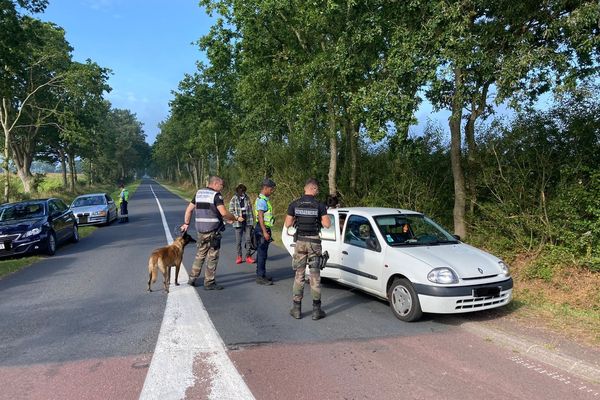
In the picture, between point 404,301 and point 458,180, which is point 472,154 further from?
point 404,301

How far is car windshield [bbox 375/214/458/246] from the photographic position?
21.2 feet

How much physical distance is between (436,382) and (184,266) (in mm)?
6672

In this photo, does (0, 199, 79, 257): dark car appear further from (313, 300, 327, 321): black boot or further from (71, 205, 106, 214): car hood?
(313, 300, 327, 321): black boot

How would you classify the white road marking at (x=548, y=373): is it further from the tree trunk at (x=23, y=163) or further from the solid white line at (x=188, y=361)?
the tree trunk at (x=23, y=163)

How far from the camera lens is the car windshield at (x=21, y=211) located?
1216 centimetres

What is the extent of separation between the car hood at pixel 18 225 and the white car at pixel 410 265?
7882 mm

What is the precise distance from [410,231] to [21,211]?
1104cm

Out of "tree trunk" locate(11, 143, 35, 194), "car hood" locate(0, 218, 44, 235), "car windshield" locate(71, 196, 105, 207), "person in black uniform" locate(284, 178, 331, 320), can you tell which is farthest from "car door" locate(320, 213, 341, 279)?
"tree trunk" locate(11, 143, 35, 194)

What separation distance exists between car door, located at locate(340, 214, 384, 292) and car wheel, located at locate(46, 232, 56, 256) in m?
8.08

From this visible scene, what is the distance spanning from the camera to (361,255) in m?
6.66

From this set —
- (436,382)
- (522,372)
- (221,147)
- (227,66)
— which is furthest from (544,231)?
(221,147)

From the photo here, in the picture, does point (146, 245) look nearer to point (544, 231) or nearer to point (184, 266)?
point (184, 266)

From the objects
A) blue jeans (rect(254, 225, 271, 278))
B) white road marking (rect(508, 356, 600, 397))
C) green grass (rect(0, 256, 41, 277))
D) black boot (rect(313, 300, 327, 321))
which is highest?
blue jeans (rect(254, 225, 271, 278))

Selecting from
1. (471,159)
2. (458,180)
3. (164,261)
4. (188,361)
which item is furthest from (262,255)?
(471,159)
